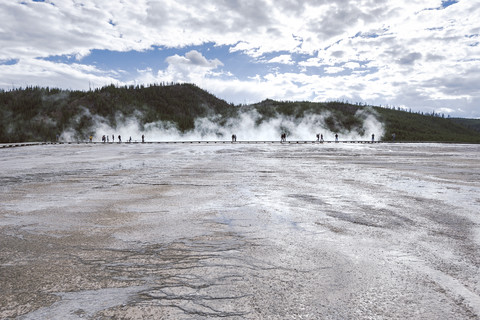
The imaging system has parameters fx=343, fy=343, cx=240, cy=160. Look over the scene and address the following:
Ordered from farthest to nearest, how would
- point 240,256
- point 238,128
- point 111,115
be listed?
point 111,115, point 238,128, point 240,256

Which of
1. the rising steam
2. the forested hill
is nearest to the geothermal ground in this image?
the rising steam

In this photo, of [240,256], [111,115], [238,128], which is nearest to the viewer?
[240,256]

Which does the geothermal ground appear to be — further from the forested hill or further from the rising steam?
the forested hill

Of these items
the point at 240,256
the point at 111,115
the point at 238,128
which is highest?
the point at 111,115

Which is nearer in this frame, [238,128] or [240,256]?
[240,256]

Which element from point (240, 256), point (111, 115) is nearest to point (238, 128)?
point (111, 115)

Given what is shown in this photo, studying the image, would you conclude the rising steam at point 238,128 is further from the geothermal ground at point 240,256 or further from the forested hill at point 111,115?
the geothermal ground at point 240,256

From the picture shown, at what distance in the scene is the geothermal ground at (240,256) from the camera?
9.53 feet

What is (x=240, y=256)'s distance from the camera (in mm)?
4051

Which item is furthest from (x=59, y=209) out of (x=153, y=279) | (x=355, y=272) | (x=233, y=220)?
(x=355, y=272)


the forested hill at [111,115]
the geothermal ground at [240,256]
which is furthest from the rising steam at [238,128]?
the geothermal ground at [240,256]

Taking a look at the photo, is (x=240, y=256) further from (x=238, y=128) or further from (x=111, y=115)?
(x=111, y=115)

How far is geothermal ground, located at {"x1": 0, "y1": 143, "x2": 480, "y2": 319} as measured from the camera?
9.53 ft

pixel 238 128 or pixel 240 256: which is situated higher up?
pixel 238 128
